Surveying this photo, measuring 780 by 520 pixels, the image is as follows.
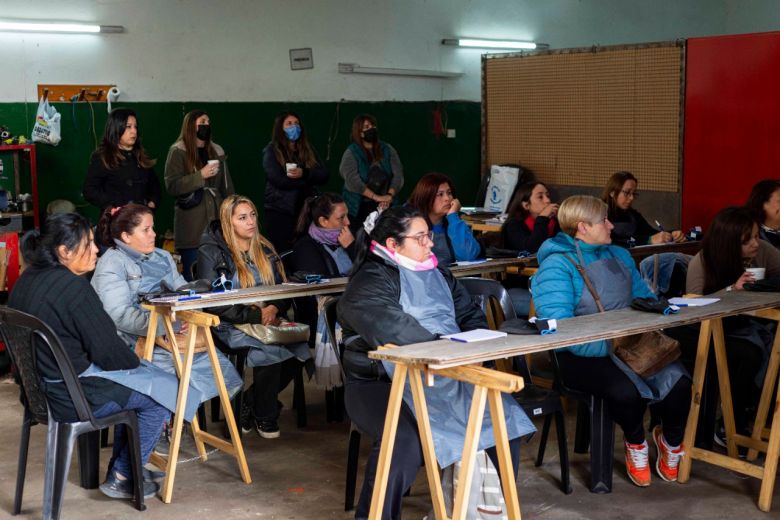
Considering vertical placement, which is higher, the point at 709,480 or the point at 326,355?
the point at 326,355

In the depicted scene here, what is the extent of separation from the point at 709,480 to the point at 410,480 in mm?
1531

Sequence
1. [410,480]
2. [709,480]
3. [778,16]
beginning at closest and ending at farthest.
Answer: [410,480] < [709,480] < [778,16]

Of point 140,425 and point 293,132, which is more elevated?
point 293,132

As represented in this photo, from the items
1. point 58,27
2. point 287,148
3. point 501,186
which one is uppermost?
point 58,27

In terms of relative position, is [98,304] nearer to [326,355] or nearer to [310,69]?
[326,355]

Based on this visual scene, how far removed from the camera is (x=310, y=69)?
374 inches

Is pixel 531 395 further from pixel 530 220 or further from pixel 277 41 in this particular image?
pixel 277 41

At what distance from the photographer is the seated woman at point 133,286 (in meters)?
4.62

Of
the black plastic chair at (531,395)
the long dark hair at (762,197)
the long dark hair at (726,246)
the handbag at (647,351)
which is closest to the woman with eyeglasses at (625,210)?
the long dark hair at (762,197)

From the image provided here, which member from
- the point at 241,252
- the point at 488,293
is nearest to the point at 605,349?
the point at 488,293

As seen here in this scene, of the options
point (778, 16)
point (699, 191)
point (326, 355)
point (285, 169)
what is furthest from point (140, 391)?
point (778, 16)

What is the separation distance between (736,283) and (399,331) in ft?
5.94

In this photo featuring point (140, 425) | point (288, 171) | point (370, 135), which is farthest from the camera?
point (370, 135)

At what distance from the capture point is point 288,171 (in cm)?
686
